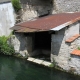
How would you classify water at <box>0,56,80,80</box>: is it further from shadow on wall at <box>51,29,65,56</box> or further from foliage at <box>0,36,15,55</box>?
foliage at <box>0,36,15,55</box>

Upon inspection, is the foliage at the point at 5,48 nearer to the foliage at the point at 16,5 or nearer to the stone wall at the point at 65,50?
the foliage at the point at 16,5

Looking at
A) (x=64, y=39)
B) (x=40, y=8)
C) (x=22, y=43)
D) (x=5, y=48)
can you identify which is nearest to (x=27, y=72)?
(x=64, y=39)

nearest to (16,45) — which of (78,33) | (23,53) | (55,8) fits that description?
(23,53)

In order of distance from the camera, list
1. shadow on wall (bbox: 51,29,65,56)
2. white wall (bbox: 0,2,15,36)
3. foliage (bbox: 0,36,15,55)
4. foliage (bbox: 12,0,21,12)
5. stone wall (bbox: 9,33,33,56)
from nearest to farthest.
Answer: shadow on wall (bbox: 51,29,65,56), stone wall (bbox: 9,33,33,56), foliage (bbox: 0,36,15,55), foliage (bbox: 12,0,21,12), white wall (bbox: 0,2,15,36)

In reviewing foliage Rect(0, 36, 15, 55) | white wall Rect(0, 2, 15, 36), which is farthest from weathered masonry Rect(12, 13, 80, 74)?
white wall Rect(0, 2, 15, 36)

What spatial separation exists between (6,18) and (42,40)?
10.9 ft

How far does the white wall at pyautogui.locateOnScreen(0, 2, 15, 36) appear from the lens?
57.0 feet

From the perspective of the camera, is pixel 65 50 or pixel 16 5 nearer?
pixel 65 50

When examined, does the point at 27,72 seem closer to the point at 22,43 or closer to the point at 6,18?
the point at 22,43

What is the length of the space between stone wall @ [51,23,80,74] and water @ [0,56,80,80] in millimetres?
484

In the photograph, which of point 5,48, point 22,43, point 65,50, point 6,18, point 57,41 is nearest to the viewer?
point 65,50

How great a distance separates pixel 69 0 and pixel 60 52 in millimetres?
4711

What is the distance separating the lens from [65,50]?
491 inches

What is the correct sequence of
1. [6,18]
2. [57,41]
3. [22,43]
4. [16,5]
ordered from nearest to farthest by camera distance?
[57,41] → [22,43] → [16,5] → [6,18]
